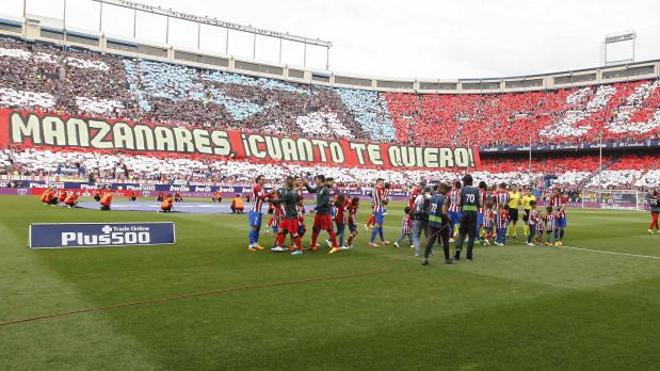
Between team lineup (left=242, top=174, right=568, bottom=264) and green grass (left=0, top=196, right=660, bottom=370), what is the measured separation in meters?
0.86

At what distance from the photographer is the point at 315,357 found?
5.46 metres

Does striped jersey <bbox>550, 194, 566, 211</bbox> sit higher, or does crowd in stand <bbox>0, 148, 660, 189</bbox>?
crowd in stand <bbox>0, 148, 660, 189</bbox>

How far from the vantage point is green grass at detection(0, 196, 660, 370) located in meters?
5.48

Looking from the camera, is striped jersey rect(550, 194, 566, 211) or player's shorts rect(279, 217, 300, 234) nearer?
player's shorts rect(279, 217, 300, 234)

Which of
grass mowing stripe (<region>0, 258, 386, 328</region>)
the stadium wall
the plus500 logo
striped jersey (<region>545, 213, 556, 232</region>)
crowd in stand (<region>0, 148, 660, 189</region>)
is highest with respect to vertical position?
the stadium wall

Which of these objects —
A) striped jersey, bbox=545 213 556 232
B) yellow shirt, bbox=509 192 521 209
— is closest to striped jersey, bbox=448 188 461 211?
yellow shirt, bbox=509 192 521 209

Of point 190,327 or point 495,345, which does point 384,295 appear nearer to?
point 495,345

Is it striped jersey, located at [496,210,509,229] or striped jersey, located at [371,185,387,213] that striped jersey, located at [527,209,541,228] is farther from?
striped jersey, located at [371,185,387,213]

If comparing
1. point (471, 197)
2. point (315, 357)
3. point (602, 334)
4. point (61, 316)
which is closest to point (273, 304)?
point (315, 357)

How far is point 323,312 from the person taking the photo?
738cm

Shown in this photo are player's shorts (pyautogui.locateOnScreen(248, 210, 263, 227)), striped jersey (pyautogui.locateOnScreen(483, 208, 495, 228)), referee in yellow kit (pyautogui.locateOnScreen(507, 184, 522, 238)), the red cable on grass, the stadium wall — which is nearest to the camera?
the red cable on grass

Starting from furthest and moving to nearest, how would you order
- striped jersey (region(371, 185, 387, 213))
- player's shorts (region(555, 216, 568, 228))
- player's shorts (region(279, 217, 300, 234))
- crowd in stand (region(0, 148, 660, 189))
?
crowd in stand (region(0, 148, 660, 189)), player's shorts (region(555, 216, 568, 228)), striped jersey (region(371, 185, 387, 213)), player's shorts (region(279, 217, 300, 234))

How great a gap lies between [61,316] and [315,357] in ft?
12.3

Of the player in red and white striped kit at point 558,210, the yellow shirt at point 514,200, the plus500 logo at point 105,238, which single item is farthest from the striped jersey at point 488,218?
the plus500 logo at point 105,238
